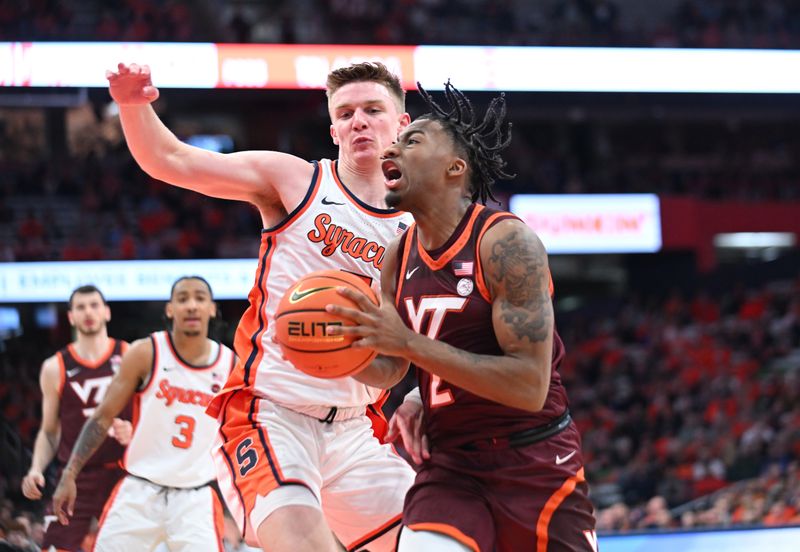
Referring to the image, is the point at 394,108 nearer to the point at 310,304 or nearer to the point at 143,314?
the point at 310,304

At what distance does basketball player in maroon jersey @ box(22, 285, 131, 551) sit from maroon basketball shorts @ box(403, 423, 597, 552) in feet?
14.8

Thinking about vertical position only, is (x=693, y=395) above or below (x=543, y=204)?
below

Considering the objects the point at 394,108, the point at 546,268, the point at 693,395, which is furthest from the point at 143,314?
the point at 546,268

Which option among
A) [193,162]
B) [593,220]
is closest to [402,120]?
[193,162]

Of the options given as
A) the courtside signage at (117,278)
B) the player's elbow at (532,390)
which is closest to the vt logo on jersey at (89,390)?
→ the player's elbow at (532,390)

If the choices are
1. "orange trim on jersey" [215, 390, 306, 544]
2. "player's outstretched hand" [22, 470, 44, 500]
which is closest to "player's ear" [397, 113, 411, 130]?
"orange trim on jersey" [215, 390, 306, 544]

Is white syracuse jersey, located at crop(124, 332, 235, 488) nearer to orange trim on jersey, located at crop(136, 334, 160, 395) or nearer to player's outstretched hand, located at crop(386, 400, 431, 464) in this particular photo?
orange trim on jersey, located at crop(136, 334, 160, 395)

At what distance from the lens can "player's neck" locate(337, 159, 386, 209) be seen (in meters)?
4.40

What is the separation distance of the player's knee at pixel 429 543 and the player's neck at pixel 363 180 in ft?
4.70

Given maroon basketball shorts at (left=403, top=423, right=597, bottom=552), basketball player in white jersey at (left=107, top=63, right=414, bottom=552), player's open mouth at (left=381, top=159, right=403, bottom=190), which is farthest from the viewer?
basketball player in white jersey at (left=107, top=63, right=414, bottom=552)

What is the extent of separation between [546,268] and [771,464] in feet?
39.2

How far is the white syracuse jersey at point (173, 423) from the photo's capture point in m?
6.51

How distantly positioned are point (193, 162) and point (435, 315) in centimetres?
117

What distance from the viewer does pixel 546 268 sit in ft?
11.3
